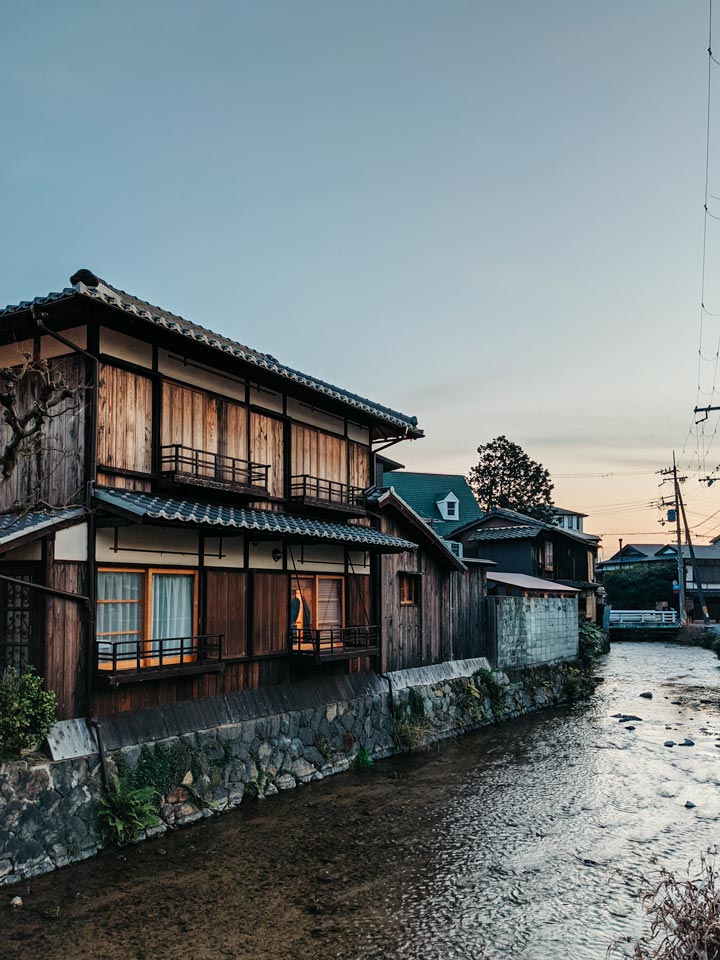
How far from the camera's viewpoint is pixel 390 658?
21.2 meters

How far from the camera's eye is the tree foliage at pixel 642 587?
67.2 m

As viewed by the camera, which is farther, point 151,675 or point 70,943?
point 151,675

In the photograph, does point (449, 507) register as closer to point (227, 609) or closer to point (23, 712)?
point (227, 609)

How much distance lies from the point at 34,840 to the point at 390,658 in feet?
39.2

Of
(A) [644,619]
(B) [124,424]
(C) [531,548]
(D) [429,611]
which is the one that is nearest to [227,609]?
(B) [124,424]

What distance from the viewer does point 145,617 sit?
1388 centimetres

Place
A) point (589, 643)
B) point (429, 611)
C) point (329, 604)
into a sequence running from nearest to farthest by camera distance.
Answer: point (329, 604) < point (429, 611) < point (589, 643)

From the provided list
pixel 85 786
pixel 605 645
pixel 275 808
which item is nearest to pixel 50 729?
pixel 85 786

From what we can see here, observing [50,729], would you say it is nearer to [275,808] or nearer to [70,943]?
[70,943]

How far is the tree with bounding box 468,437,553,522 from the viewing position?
63156 mm

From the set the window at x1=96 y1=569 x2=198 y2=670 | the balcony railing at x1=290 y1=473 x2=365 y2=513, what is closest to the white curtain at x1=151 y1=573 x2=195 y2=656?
the window at x1=96 y1=569 x2=198 y2=670

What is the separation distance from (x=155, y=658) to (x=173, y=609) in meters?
1.06

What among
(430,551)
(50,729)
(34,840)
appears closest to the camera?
(34,840)

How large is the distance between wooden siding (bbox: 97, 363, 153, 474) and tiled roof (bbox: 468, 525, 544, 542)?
3321cm
